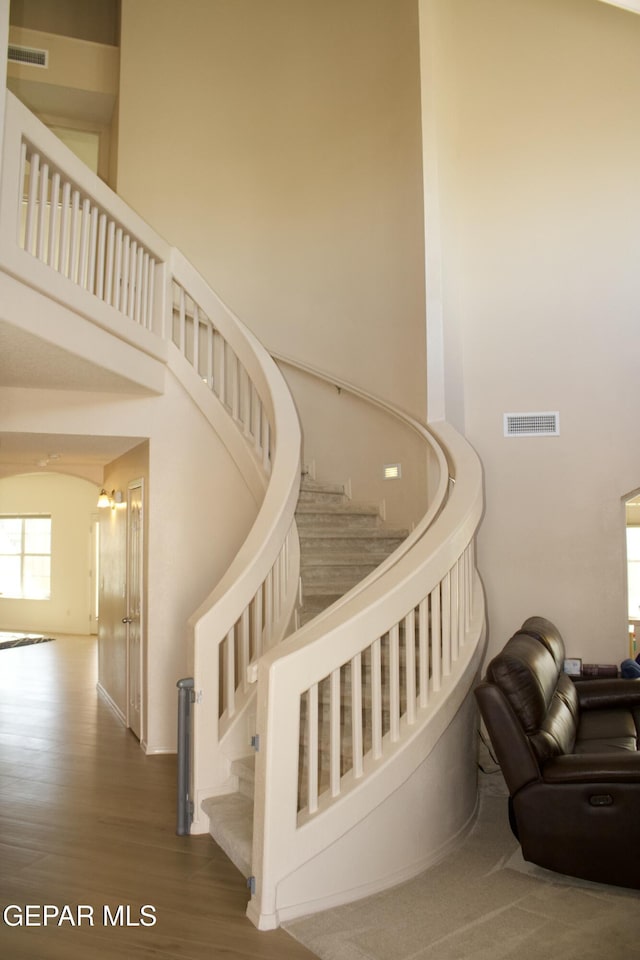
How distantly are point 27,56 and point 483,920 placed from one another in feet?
28.0

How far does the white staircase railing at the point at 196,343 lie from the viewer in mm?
3674

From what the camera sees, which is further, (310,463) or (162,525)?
(310,463)

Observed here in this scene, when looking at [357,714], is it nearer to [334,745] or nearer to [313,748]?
[334,745]

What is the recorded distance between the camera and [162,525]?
533 cm

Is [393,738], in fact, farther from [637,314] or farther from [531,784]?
[637,314]

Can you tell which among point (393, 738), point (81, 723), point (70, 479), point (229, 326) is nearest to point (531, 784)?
point (393, 738)

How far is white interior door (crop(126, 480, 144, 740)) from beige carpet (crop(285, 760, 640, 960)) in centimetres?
303

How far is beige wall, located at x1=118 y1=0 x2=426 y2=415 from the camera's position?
636cm

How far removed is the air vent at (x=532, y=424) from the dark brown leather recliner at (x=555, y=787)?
7.71ft

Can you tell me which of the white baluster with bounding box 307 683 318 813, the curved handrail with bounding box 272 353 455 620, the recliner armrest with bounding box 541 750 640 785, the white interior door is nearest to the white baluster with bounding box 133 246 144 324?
the white interior door

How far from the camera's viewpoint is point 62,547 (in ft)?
41.7

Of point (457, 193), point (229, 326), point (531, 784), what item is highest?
point (457, 193)

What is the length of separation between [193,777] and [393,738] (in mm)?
1201

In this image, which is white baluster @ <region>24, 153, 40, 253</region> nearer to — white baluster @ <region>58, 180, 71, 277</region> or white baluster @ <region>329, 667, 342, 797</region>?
white baluster @ <region>58, 180, 71, 277</region>
